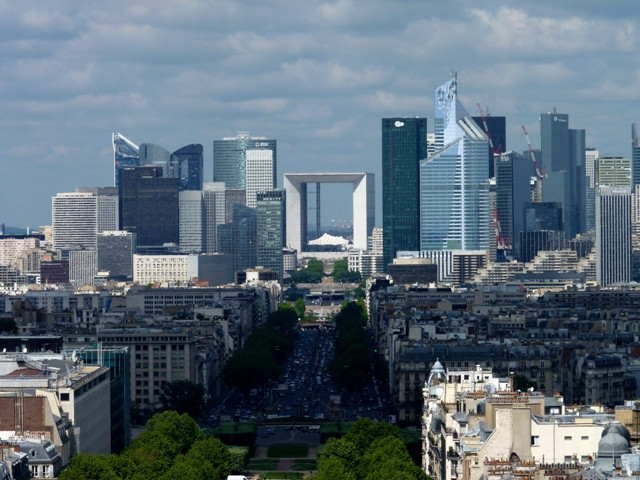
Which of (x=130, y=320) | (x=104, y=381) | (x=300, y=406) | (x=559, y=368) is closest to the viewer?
(x=104, y=381)

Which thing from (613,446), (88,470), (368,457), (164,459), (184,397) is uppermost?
(613,446)

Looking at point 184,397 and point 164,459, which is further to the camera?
point 184,397

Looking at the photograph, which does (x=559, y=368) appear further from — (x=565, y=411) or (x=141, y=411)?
(x=565, y=411)

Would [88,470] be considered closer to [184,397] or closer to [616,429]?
[616,429]

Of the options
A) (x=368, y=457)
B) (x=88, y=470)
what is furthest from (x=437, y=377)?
(x=88, y=470)

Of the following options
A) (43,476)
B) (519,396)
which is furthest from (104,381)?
(519,396)

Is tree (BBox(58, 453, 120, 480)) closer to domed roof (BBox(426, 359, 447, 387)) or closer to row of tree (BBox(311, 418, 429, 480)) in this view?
row of tree (BBox(311, 418, 429, 480))

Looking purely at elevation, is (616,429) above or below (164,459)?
above
